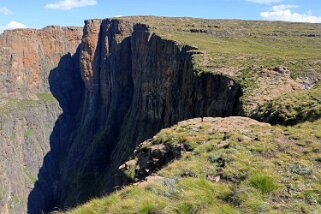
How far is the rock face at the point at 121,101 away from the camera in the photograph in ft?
155

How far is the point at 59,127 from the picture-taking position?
133 meters

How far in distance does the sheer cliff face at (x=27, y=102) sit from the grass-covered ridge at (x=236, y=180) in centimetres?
8993

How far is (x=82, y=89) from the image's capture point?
475ft

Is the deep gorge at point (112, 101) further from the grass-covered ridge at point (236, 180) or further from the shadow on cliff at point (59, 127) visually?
the grass-covered ridge at point (236, 180)

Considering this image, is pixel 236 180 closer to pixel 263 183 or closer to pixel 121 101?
pixel 263 183

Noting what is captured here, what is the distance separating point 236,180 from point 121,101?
9044cm

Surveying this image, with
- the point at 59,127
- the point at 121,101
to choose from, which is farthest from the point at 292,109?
the point at 59,127

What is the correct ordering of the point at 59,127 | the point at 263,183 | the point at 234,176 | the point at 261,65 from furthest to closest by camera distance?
1. the point at 59,127
2. the point at 261,65
3. the point at 234,176
4. the point at 263,183

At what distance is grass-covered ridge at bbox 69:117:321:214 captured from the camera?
11211 millimetres

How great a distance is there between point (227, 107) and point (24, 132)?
319 ft

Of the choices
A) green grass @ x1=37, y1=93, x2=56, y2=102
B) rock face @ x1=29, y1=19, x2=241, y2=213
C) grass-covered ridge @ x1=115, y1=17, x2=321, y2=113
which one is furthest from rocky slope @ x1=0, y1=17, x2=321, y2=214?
green grass @ x1=37, y1=93, x2=56, y2=102

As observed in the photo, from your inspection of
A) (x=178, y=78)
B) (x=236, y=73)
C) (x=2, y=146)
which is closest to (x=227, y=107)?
(x=236, y=73)

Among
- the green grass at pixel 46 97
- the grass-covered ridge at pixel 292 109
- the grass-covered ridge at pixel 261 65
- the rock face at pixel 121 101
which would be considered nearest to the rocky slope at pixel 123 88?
the grass-covered ridge at pixel 261 65

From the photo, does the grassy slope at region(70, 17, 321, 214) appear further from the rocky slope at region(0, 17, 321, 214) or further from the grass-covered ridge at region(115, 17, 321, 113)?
the grass-covered ridge at region(115, 17, 321, 113)
